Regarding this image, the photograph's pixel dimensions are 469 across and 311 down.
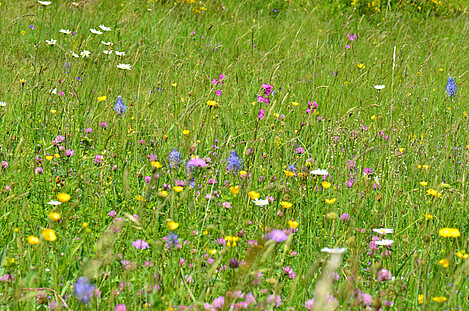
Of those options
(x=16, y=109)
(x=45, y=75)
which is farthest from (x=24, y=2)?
(x=16, y=109)

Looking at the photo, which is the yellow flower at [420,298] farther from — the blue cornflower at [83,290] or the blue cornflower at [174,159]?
the blue cornflower at [174,159]

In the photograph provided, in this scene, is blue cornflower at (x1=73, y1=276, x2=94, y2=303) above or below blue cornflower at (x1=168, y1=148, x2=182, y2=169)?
above

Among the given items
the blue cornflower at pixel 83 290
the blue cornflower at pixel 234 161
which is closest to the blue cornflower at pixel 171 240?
the blue cornflower at pixel 83 290

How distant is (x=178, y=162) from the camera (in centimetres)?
193

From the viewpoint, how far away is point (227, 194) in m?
1.91

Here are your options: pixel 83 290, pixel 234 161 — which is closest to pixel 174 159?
pixel 234 161

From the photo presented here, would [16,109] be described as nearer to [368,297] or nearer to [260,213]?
[260,213]

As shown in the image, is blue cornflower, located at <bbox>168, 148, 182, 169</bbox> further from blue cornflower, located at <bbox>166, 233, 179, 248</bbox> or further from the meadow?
blue cornflower, located at <bbox>166, 233, 179, 248</bbox>

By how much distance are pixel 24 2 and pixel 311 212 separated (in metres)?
4.57

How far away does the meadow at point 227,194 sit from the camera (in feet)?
4.20

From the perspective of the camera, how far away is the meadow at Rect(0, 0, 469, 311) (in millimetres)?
1279

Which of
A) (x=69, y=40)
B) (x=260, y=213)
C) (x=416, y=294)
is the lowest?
(x=69, y=40)

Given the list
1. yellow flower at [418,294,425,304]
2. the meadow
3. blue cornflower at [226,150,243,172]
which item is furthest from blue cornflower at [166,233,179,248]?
yellow flower at [418,294,425,304]

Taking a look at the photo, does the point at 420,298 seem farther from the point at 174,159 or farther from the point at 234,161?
the point at 174,159
